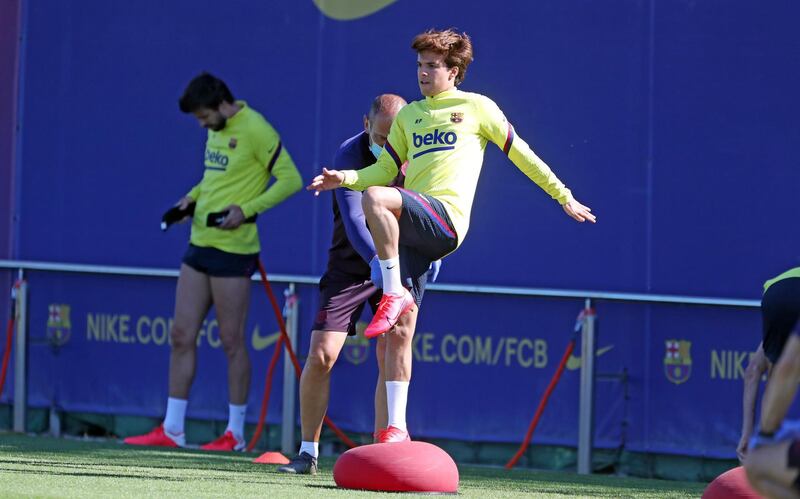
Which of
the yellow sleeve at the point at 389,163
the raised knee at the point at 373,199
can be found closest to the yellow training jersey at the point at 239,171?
the yellow sleeve at the point at 389,163

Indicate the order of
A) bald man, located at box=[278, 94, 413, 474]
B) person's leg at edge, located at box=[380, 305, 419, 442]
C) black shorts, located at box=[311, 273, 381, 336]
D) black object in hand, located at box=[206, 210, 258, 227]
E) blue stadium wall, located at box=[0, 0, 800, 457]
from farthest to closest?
black object in hand, located at box=[206, 210, 258, 227]
blue stadium wall, located at box=[0, 0, 800, 457]
black shorts, located at box=[311, 273, 381, 336]
bald man, located at box=[278, 94, 413, 474]
person's leg at edge, located at box=[380, 305, 419, 442]

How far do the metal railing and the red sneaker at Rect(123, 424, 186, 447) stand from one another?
72 cm

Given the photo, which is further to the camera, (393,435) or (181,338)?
(181,338)

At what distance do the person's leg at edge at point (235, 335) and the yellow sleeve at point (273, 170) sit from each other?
1.49 ft

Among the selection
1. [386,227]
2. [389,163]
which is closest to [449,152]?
[389,163]

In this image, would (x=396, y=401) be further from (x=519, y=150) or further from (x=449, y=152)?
(x=519, y=150)

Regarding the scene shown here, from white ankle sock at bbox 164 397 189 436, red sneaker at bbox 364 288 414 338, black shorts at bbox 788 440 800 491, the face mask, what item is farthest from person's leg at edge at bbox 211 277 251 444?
black shorts at bbox 788 440 800 491

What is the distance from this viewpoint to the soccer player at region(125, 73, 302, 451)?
31.8 ft

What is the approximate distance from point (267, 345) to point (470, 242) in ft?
5.18

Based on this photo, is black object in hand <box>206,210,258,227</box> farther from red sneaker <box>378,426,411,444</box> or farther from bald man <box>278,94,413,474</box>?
red sneaker <box>378,426,411,444</box>

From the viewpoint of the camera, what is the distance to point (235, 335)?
9742 millimetres

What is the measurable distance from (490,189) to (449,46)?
109 inches

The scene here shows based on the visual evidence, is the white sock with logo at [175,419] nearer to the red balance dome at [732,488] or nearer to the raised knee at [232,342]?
the raised knee at [232,342]

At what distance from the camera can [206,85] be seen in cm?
958
